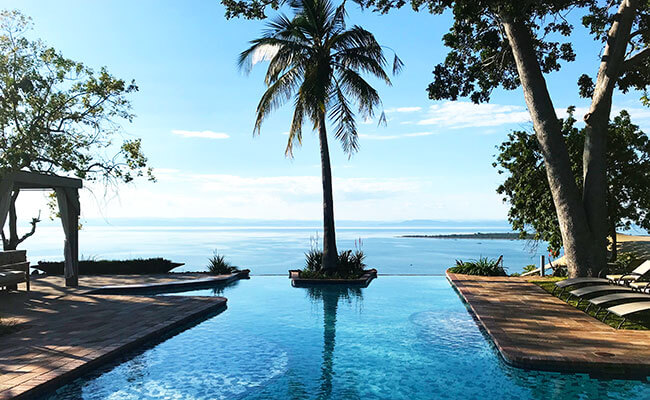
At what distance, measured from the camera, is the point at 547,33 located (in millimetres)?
14906

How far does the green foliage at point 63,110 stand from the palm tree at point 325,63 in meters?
4.37

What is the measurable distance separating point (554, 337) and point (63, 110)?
14435 millimetres

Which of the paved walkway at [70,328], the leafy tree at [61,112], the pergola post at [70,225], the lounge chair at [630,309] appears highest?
the leafy tree at [61,112]

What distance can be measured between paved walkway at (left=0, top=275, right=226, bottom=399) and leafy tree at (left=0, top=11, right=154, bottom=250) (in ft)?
11.2

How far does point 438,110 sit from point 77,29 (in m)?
11.4

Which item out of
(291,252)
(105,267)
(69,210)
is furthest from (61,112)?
(291,252)

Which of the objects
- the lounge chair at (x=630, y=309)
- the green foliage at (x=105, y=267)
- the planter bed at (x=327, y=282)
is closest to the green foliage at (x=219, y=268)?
the green foliage at (x=105, y=267)

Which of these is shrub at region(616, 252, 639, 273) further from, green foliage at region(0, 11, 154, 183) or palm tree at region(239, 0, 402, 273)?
green foliage at region(0, 11, 154, 183)

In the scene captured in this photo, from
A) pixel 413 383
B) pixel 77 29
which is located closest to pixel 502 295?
pixel 413 383

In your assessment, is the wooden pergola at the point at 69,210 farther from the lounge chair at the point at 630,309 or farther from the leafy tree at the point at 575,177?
the leafy tree at the point at 575,177

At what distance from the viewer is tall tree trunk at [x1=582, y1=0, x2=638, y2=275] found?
1122cm

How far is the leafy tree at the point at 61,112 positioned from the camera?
484 inches

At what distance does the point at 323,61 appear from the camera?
48.7 feet

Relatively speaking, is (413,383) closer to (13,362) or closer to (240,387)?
(240,387)
